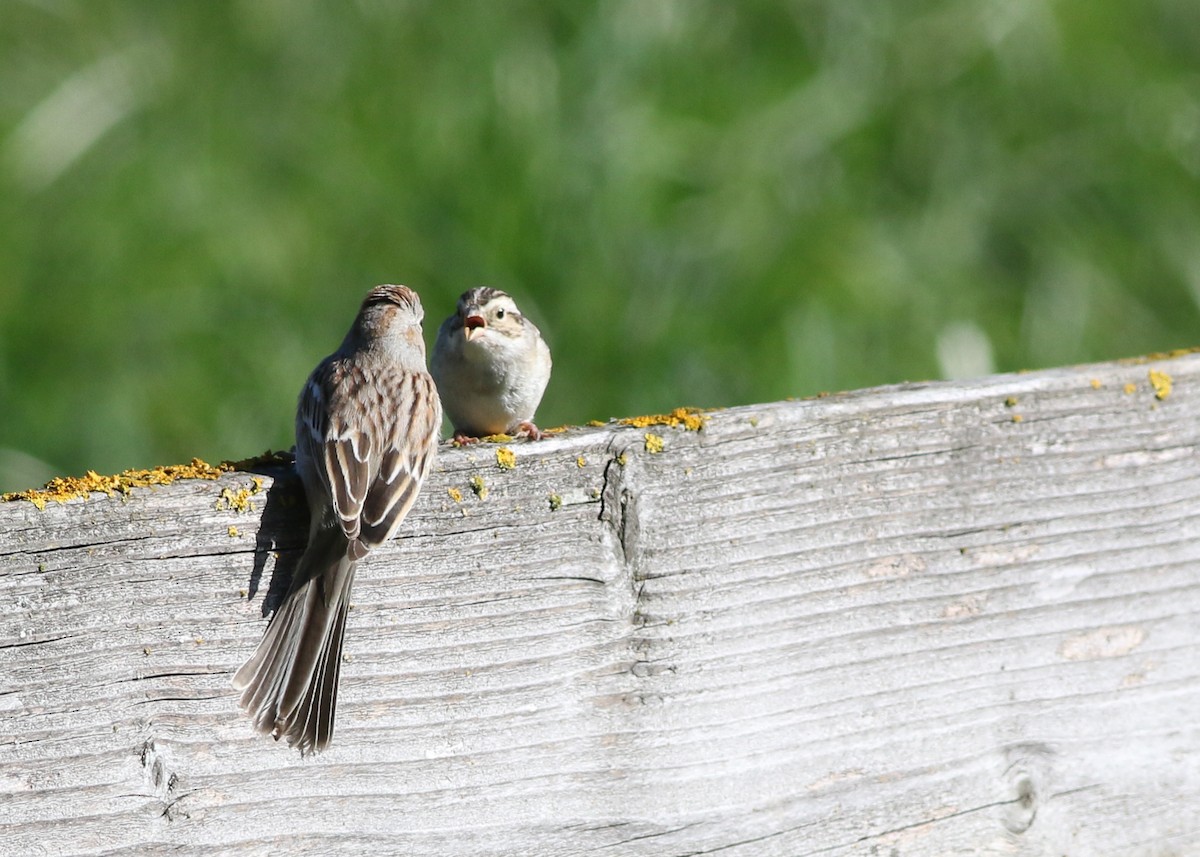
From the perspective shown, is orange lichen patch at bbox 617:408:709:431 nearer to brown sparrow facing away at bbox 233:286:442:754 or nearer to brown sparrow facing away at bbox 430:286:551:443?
brown sparrow facing away at bbox 233:286:442:754

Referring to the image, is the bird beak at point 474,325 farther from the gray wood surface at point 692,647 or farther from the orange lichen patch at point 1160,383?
the orange lichen patch at point 1160,383

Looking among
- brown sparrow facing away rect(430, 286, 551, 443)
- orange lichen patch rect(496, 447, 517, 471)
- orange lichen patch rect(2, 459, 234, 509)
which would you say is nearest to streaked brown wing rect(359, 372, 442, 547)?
orange lichen patch rect(496, 447, 517, 471)

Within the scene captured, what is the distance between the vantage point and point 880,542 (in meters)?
2.20

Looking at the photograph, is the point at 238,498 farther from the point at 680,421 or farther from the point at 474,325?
the point at 474,325

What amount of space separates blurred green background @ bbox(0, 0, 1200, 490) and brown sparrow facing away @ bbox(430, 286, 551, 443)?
939mm

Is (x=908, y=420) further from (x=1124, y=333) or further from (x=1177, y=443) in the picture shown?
(x=1124, y=333)

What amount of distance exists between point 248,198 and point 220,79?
2.09ft

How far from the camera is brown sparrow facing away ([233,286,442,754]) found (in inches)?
71.6

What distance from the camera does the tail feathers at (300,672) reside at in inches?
71.3

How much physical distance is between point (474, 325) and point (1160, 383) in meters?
1.61

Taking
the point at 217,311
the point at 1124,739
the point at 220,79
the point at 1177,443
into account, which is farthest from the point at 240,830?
the point at 220,79

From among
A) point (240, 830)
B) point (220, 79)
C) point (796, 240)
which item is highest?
point (220, 79)

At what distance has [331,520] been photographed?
74.6 inches

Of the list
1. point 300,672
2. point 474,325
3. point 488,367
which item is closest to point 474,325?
point 474,325
